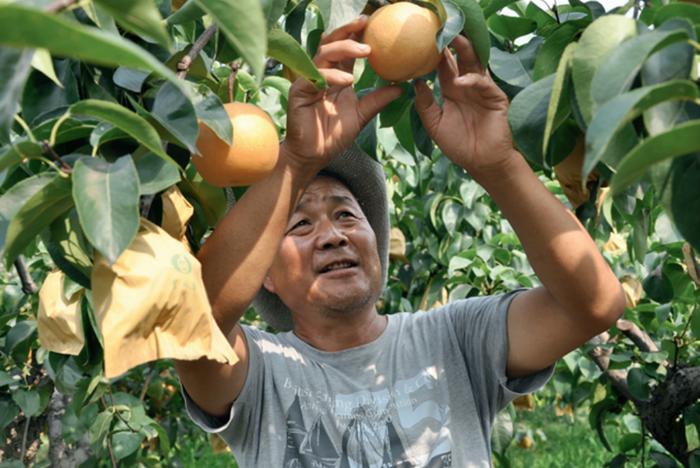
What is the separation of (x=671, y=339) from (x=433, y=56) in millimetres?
1338

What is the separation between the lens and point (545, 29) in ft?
4.21

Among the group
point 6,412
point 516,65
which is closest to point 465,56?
point 516,65

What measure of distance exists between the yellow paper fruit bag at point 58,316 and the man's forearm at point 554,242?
571 millimetres

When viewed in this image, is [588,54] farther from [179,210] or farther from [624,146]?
[179,210]

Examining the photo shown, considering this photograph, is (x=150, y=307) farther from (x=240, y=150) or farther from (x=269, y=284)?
(x=269, y=284)

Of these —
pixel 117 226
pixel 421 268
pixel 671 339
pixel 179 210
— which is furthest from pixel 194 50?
pixel 421 268

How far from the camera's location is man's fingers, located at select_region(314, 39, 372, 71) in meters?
1.17

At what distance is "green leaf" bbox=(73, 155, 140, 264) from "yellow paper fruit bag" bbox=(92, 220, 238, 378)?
0.10 metres

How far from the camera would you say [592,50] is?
868 millimetres

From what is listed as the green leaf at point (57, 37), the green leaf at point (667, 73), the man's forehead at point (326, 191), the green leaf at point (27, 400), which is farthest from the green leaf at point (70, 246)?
the green leaf at point (27, 400)

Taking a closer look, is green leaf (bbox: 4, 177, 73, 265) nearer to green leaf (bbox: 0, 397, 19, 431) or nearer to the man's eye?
the man's eye

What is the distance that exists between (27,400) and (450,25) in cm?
165

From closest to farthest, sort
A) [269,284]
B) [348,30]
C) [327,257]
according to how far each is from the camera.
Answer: [348,30] < [327,257] < [269,284]

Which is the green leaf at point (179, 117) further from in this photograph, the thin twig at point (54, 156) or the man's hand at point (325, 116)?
the man's hand at point (325, 116)
